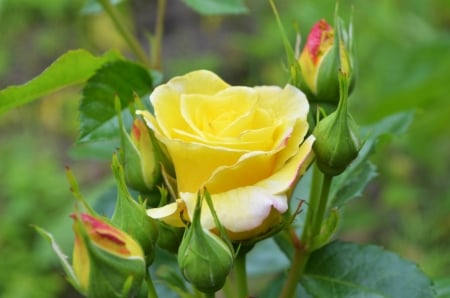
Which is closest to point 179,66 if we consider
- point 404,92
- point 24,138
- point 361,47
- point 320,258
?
point 24,138

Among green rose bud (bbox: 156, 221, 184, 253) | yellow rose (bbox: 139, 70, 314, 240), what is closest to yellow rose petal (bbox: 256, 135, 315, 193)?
yellow rose (bbox: 139, 70, 314, 240)

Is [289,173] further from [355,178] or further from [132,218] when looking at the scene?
[355,178]

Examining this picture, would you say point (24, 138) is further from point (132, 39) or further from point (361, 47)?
point (132, 39)

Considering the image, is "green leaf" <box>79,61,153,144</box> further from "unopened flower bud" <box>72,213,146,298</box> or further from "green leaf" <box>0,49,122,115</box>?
"unopened flower bud" <box>72,213,146,298</box>

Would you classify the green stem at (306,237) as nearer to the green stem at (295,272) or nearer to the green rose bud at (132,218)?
the green stem at (295,272)

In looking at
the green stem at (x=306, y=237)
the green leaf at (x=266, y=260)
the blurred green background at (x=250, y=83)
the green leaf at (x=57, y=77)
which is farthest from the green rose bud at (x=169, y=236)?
the blurred green background at (x=250, y=83)

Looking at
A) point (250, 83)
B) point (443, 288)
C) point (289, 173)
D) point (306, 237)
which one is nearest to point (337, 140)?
point (289, 173)

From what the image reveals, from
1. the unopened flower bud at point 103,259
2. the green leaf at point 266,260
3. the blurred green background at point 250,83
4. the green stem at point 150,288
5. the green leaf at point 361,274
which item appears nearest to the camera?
the unopened flower bud at point 103,259

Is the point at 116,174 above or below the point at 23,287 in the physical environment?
above
